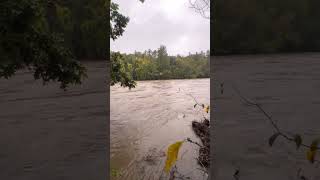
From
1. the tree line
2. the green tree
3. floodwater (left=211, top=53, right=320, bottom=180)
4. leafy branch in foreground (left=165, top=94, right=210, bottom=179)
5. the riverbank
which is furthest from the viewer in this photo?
the tree line

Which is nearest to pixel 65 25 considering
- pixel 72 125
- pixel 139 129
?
pixel 72 125

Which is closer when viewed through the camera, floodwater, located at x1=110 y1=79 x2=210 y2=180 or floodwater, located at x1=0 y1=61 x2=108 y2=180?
floodwater, located at x1=0 y1=61 x2=108 y2=180

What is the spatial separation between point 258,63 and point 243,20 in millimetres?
283

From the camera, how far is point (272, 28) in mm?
2330

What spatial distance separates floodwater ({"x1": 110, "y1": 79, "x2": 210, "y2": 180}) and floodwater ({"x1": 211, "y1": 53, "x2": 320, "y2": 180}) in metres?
0.86

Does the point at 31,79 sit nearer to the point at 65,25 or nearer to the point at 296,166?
the point at 65,25

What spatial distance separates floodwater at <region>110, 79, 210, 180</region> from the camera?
3.53 m

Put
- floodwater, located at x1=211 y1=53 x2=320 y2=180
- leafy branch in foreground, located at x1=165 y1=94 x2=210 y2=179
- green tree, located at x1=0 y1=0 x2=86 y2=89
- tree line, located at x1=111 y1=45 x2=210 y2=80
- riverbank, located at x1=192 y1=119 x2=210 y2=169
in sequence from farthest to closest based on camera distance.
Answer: tree line, located at x1=111 y1=45 x2=210 y2=80, riverbank, located at x1=192 y1=119 x2=210 y2=169, floodwater, located at x1=211 y1=53 x2=320 y2=180, green tree, located at x1=0 y1=0 x2=86 y2=89, leafy branch in foreground, located at x1=165 y1=94 x2=210 y2=179

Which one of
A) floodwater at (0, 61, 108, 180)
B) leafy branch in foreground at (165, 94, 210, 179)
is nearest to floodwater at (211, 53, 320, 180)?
leafy branch in foreground at (165, 94, 210, 179)

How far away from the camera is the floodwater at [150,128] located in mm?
3529

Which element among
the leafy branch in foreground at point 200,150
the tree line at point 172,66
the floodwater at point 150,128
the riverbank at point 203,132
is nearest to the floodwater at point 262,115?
the leafy branch in foreground at point 200,150

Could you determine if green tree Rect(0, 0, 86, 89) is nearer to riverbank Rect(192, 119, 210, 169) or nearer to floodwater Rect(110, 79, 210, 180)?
floodwater Rect(110, 79, 210, 180)

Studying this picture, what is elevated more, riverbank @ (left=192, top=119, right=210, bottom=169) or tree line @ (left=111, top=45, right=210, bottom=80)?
tree line @ (left=111, top=45, right=210, bottom=80)

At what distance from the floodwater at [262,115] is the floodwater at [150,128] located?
863mm
